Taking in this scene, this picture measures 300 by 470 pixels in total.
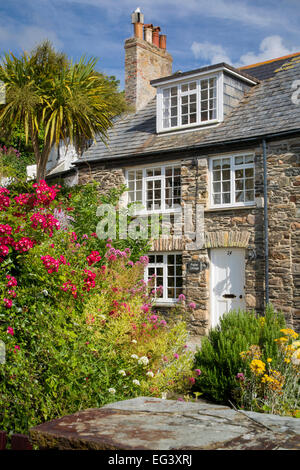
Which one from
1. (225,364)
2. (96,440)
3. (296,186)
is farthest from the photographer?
(296,186)

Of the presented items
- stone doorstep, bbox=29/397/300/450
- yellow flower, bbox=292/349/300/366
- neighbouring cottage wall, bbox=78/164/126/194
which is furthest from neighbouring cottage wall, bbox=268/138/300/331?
stone doorstep, bbox=29/397/300/450

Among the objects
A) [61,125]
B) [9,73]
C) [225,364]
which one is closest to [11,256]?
[225,364]

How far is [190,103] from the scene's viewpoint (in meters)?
15.4

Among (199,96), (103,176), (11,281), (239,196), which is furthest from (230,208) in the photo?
(11,281)

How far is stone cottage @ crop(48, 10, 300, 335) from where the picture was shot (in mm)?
12703

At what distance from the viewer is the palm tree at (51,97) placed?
567 inches

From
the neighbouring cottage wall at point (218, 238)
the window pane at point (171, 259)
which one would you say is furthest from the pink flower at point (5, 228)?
the window pane at point (171, 259)

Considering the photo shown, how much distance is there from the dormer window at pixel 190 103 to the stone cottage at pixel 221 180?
30 millimetres

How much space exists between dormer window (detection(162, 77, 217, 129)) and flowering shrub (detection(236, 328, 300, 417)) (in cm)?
982

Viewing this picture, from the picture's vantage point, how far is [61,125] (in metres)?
14.5

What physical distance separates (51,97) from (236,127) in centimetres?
529

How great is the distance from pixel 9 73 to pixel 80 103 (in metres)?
2.26

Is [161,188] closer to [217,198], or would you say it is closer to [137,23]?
[217,198]

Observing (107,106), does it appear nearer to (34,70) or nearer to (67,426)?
(34,70)
